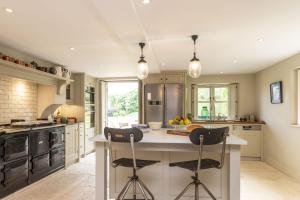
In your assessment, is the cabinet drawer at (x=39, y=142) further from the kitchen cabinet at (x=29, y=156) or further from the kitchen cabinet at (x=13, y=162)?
the kitchen cabinet at (x=13, y=162)

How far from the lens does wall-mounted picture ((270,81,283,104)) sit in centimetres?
430

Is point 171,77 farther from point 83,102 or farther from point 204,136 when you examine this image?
point 204,136

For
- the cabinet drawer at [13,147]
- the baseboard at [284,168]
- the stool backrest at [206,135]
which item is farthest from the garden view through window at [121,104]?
the stool backrest at [206,135]

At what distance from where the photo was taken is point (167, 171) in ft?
8.50

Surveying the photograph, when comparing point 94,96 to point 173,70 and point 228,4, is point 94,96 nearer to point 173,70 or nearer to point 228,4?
point 173,70

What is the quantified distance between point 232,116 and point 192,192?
13.4ft

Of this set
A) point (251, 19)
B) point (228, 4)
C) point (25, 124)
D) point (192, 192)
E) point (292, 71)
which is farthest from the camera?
point (292, 71)

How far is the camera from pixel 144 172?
104 inches

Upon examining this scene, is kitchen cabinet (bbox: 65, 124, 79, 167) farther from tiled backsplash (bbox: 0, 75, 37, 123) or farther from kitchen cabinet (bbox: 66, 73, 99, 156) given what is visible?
tiled backsplash (bbox: 0, 75, 37, 123)

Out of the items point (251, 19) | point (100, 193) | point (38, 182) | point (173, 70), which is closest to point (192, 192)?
point (100, 193)

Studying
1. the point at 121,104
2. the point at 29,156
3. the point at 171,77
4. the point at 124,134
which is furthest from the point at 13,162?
the point at 121,104

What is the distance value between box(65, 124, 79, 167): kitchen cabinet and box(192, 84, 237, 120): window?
3389 mm

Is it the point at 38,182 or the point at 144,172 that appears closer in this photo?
the point at 144,172

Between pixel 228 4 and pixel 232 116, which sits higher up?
pixel 228 4
